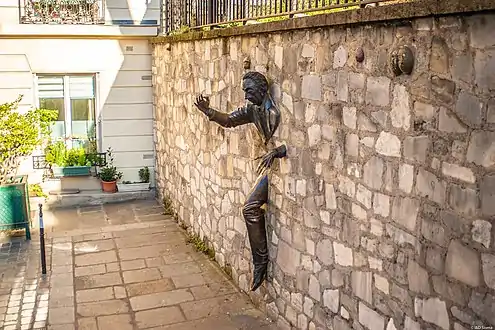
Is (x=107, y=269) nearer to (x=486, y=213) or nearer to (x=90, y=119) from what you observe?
(x=90, y=119)

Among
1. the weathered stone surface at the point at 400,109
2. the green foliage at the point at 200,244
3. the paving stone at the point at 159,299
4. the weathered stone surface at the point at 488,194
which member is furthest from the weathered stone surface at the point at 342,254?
the green foliage at the point at 200,244

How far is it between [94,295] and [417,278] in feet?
12.7

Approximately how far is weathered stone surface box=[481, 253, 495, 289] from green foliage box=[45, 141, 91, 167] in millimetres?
8366

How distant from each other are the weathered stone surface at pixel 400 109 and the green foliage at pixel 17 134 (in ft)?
22.6

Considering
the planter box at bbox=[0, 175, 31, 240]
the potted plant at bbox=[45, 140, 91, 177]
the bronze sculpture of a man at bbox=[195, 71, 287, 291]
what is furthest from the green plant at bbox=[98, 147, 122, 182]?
the bronze sculpture of a man at bbox=[195, 71, 287, 291]

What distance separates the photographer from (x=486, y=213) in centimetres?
294

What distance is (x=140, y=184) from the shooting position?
34.9 feet

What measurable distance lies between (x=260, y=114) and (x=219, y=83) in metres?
1.48

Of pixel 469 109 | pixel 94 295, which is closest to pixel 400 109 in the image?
pixel 469 109

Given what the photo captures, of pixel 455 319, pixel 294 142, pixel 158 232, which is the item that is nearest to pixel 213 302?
pixel 294 142

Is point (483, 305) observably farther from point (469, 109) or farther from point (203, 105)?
point (203, 105)

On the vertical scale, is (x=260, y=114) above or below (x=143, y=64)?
below

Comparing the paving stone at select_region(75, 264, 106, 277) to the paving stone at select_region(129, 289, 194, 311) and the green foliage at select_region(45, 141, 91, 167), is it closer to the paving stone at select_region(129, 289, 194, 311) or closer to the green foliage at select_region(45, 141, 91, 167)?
the paving stone at select_region(129, 289, 194, 311)

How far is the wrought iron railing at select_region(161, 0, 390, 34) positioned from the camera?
15.3 feet
